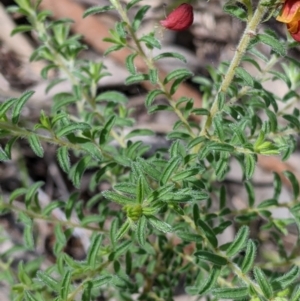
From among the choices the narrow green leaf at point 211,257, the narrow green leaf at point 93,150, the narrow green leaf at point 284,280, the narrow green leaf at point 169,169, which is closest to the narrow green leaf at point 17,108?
the narrow green leaf at point 93,150

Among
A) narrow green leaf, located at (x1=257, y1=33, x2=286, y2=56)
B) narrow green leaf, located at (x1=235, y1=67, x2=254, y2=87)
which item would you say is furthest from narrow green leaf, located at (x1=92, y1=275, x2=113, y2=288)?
narrow green leaf, located at (x1=257, y1=33, x2=286, y2=56)

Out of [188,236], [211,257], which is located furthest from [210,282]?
[188,236]

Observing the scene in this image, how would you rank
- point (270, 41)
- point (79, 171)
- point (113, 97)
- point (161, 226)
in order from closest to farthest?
point (161, 226) → point (270, 41) → point (79, 171) → point (113, 97)

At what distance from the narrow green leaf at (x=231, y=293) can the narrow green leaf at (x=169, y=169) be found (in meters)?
0.41

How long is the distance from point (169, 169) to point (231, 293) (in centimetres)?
47

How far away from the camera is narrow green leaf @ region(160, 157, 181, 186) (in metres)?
2.02

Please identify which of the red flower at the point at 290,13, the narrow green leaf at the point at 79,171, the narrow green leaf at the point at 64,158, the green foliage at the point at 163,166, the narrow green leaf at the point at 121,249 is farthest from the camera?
the narrow green leaf at the point at 121,249

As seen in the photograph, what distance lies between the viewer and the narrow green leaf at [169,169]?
Result: 202 centimetres

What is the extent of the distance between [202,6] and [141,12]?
2748 millimetres

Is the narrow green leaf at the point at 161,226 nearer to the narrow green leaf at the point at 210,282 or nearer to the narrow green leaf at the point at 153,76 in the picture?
the narrow green leaf at the point at 210,282

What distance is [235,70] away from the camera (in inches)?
81.0

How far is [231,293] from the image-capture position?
2012mm

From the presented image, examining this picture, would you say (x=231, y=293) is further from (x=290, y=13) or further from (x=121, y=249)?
(x=290, y=13)

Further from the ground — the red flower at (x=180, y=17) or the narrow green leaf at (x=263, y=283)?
the red flower at (x=180, y=17)
